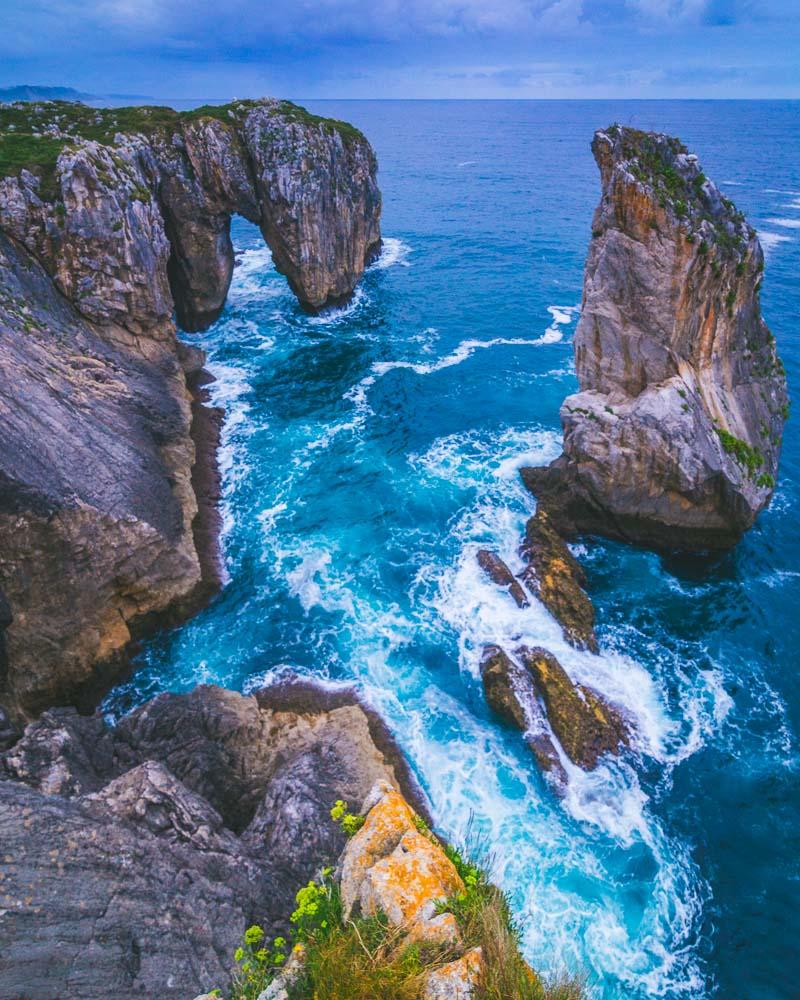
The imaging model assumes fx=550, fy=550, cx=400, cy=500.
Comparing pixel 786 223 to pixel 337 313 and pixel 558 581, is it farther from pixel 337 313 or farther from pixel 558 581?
pixel 558 581

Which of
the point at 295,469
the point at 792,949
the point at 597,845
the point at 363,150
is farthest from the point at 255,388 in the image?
the point at 792,949

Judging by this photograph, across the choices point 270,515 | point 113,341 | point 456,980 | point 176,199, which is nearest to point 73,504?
point 270,515

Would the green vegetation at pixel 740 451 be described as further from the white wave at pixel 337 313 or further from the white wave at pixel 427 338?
the white wave at pixel 337 313

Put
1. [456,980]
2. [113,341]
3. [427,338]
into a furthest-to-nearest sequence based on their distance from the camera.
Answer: [427,338] < [113,341] < [456,980]

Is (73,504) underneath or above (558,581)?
above

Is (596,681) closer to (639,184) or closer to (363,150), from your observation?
(639,184)

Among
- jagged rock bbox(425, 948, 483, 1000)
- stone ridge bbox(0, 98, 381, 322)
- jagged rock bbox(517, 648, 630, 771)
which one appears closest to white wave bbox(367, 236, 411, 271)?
stone ridge bbox(0, 98, 381, 322)

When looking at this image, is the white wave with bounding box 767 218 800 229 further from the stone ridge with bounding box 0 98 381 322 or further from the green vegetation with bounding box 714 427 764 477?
the green vegetation with bounding box 714 427 764 477
